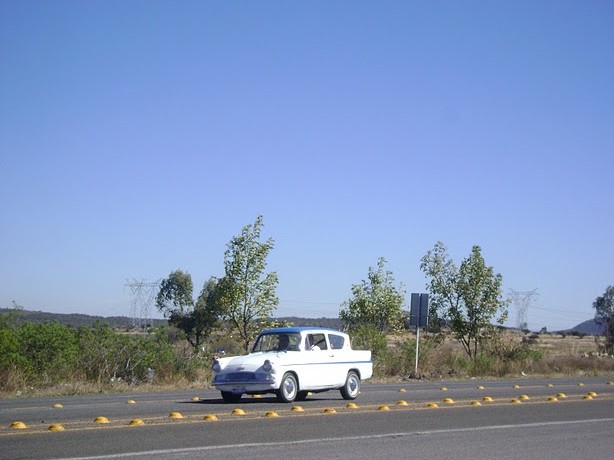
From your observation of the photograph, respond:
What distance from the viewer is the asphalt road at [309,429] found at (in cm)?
1154

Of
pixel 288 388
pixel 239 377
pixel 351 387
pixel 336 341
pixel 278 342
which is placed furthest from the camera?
pixel 336 341

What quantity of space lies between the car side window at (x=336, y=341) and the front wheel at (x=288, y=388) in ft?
6.03

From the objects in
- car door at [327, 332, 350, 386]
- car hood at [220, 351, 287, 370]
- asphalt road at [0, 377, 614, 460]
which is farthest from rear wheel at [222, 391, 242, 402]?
car door at [327, 332, 350, 386]

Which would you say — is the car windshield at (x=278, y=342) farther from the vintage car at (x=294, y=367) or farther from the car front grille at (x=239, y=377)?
the car front grille at (x=239, y=377)

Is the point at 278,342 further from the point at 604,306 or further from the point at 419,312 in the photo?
the point at 604,306

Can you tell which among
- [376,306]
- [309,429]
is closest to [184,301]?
[376,306]

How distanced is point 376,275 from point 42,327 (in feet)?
85.0

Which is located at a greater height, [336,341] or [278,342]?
[336,341]

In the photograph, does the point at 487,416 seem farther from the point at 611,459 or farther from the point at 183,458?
the point at 183,458

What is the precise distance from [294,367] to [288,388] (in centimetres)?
48

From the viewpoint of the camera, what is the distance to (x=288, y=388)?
19.6 meters

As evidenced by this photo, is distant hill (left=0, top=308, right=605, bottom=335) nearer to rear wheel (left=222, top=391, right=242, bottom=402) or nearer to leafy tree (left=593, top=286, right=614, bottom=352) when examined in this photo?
leafy tree (left=593, top=286, right=614, bottom=352)

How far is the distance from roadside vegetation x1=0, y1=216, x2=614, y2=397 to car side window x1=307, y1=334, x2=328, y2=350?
7.53 metres

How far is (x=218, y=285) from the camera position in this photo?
1417 inches
